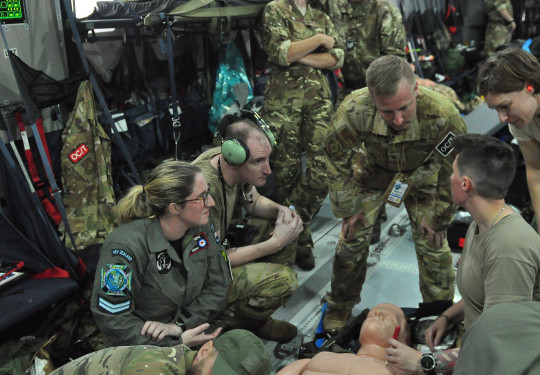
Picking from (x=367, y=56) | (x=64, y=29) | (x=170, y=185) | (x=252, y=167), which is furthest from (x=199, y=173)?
(x=367, y=56)

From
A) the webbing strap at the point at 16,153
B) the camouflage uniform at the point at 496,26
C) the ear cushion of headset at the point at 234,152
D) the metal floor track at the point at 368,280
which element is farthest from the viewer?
the camouflage uniform at the point at 496,26

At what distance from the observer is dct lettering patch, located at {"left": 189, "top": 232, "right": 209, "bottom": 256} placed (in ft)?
7.90

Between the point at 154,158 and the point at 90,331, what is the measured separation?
1.71m

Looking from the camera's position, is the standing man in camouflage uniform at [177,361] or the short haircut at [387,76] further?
the short haircut at [387,76]

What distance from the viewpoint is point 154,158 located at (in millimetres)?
4160

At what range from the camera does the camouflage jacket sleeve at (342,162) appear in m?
2.80

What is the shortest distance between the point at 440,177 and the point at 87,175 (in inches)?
91.9

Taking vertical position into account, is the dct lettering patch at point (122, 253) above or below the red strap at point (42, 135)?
below

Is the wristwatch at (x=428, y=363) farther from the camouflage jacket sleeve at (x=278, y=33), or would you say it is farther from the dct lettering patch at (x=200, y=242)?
the camouflage jacket sleeve at (x=278, y=33)

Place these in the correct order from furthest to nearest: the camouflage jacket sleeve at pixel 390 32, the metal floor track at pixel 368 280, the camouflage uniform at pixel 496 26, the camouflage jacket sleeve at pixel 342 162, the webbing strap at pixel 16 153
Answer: the camouflage uniform at pixel 496 26, the camouflage jacket sleeve at pixel 390 32, the metal floor track at pixel 368 280, the webbing strap at pixel 16 153, the camouflage jacket sleeve at pixel 342 162

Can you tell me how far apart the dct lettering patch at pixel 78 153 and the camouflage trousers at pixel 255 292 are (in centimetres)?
140

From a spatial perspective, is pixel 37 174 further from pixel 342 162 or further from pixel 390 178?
pixel 390 178

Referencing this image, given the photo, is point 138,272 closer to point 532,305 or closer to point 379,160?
point 379,160

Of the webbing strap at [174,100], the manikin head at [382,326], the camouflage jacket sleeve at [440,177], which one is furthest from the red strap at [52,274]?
the camouflage jacket sleeve at [440,177]
